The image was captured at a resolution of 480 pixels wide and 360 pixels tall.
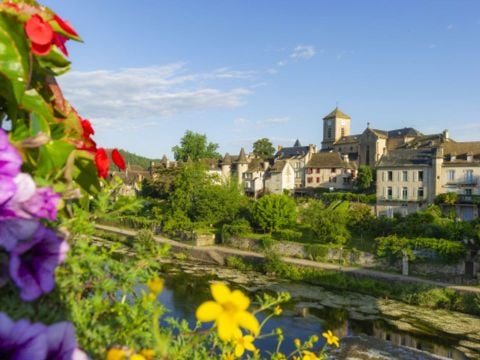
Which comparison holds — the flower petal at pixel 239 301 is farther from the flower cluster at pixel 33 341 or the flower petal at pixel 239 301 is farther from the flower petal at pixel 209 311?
the flower cluster at pixel 33 341

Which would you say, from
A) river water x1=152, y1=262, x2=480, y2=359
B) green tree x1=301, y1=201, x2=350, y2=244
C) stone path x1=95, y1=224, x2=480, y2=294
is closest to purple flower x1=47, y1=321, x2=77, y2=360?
river water x1=152, y1=262, x2=480, y2=359

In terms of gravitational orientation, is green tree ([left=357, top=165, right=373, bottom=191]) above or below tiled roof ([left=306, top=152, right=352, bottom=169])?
below

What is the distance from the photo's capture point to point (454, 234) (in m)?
33.7

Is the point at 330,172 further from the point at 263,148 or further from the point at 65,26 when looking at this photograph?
the point at 65,26

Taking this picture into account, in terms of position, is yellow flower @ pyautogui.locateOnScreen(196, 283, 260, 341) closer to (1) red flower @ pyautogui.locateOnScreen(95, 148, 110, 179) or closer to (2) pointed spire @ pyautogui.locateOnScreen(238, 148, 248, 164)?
(1) red flower @ pyautogui.locateOnScreen(95, 148, 110, 179)

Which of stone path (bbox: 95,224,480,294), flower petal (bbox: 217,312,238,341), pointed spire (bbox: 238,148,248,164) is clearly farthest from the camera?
pointed spire (bbox: 238,148,248,164)

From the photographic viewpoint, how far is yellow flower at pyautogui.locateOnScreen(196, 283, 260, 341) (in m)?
1.03

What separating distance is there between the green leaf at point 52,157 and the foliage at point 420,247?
33473mm

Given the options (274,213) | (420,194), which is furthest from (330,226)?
(420,194)

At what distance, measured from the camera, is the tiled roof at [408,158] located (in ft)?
157

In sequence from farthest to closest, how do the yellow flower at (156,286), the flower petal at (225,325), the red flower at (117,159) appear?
the red flower at (117,159) → the yellow flower at (156,286) → the flower petal at (225,325)

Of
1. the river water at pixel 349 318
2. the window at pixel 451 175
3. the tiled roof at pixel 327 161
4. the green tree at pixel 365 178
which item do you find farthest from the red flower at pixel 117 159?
the tiled roof at pixel 327 161

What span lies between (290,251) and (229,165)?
37.2m

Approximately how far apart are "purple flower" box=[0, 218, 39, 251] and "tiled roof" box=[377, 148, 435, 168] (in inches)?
1999
